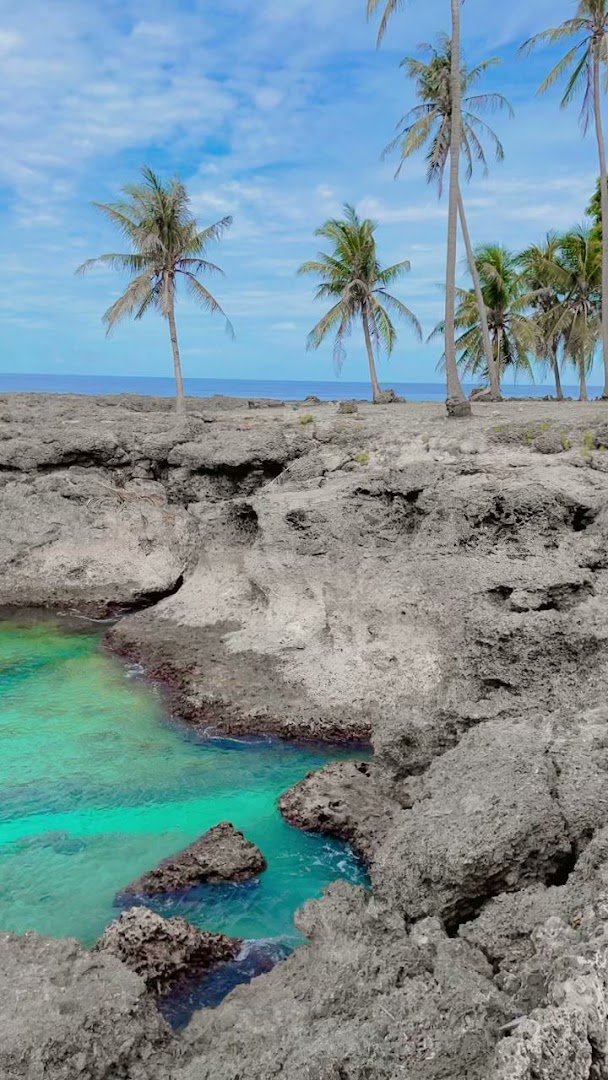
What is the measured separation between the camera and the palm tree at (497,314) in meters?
40.0

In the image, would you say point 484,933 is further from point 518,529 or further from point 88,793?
point 518,529

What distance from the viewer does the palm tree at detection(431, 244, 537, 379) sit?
4003 cm

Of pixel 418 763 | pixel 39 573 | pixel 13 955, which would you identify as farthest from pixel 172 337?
pixel 13 955

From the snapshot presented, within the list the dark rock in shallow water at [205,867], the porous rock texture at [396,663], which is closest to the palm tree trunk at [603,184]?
the porous rock texture at [396,663]

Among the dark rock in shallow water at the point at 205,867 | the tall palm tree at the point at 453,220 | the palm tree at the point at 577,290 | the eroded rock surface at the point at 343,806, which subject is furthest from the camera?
the palm tree at the point at 577,290

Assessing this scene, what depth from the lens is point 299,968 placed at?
22.5 ft

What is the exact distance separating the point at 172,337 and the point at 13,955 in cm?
2836

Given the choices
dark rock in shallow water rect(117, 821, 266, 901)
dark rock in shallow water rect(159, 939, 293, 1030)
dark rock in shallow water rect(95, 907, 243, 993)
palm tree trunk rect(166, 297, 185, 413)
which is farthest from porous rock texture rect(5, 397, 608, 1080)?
palm tree trunk rect(166, 297, 185, 413)

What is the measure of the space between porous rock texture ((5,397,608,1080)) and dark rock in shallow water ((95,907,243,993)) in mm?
1688

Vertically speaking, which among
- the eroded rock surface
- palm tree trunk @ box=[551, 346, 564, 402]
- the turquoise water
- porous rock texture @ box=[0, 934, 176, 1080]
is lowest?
the turquoise water

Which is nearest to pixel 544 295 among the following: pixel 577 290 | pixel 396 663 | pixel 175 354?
pixel 577 290

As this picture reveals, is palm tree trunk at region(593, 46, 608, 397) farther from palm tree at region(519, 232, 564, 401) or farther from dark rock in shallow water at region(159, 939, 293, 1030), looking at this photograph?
dark rock in shallow water at region(159, 939, 293, 1030)

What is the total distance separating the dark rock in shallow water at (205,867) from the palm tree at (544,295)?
33.5 metres

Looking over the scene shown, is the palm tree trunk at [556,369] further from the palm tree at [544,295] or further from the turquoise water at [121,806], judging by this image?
the turquoise water at [121,806]
